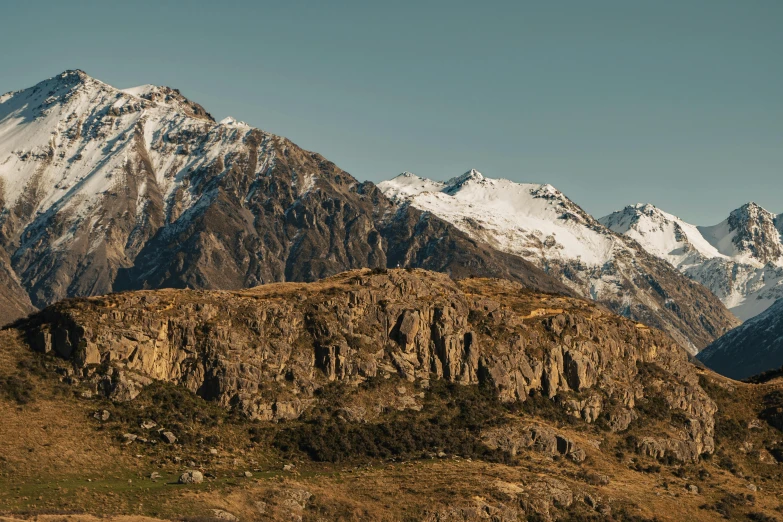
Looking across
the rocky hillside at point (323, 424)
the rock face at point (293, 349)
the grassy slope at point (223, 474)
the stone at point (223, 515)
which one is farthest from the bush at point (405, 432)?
the stone at point (223, 515)

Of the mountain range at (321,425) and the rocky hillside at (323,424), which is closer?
the mountain range at (321,425)

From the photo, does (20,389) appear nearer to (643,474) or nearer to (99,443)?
(99,443)

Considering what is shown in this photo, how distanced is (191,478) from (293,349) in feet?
149

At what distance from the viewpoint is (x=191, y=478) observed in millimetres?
139500

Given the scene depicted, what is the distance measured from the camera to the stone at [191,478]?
13888 centimetres

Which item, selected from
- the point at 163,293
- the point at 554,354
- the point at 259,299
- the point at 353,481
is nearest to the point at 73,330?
the point at 163,293

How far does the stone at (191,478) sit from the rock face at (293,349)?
2703 cm

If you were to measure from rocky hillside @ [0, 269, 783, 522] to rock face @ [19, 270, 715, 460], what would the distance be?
1.11 feet

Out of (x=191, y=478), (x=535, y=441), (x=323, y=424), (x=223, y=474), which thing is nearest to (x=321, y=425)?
(x=323, y=424)

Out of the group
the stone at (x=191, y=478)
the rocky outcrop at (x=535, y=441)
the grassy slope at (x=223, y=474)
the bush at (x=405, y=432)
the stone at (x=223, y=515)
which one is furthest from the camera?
the rocky outcrop at (x=535, y=441)

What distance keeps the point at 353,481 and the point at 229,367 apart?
33.2 m

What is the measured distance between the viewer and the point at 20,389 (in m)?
A: 154

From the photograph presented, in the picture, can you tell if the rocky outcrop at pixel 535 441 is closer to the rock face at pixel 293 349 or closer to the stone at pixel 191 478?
the rock face at pixel 293 349

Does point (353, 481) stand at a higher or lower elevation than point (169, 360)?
lower
